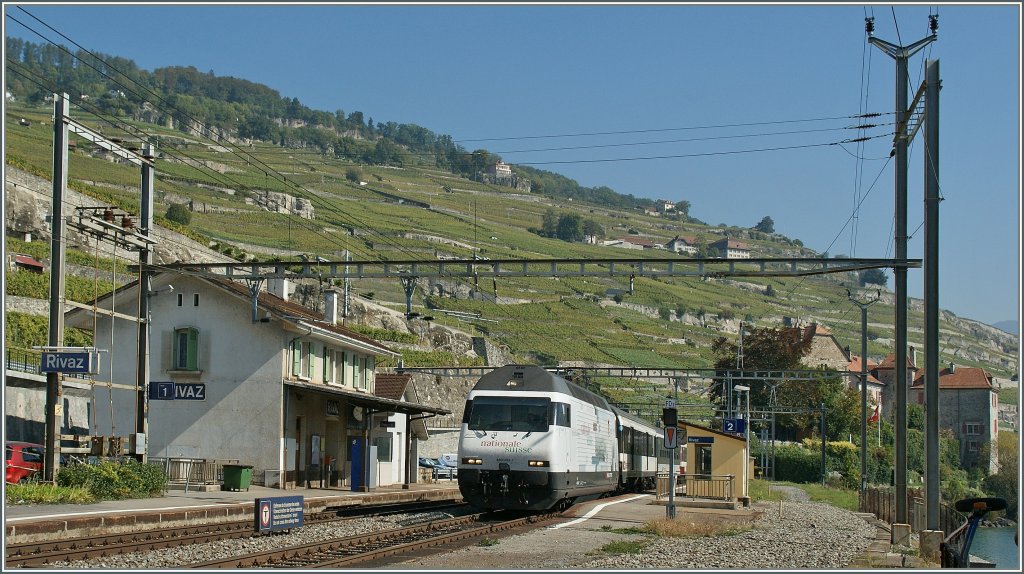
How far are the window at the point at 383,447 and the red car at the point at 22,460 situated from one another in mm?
15677

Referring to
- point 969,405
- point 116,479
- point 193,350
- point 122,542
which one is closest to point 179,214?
point 193,350

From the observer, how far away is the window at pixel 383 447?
143ft

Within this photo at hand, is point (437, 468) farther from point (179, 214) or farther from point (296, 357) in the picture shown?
point (179, 214)

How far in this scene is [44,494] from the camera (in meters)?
21.9

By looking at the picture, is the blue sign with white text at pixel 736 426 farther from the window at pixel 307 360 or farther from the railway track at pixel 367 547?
the railway track at pixel 367 547

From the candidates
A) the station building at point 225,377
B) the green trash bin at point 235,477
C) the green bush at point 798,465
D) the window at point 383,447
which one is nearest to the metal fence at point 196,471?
the green trash bin at point 235,477

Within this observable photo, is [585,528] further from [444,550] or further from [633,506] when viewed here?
[633,506]

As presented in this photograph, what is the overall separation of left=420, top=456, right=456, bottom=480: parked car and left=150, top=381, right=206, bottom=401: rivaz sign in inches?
1032

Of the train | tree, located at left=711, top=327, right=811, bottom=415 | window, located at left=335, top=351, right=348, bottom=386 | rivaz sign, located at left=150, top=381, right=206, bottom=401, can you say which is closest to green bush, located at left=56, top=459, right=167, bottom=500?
rivaz sign, located at left=150, top=381, right=206, bottom=401

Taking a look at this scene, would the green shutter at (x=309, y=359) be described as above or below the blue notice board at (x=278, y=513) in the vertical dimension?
above

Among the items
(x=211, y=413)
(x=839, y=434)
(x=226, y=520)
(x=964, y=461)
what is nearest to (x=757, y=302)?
(x=964, y=461)

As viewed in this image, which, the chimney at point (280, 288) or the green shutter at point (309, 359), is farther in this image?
the chimney at point (280, 288)

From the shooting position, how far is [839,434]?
8769 cm

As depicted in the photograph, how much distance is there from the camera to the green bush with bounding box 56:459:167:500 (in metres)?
24.0
